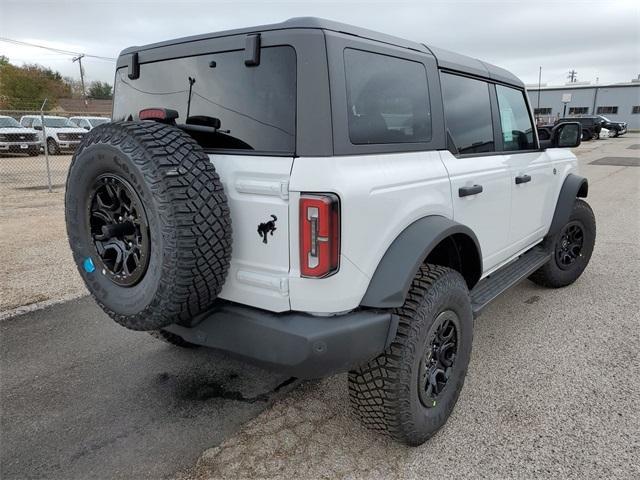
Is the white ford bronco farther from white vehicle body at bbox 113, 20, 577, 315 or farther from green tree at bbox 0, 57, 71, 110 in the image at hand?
green tree at bbox 0, 57, 71, 110

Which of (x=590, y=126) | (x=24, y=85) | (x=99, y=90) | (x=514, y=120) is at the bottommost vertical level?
(x=514, y=120)

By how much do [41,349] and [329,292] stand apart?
2673 millimetres

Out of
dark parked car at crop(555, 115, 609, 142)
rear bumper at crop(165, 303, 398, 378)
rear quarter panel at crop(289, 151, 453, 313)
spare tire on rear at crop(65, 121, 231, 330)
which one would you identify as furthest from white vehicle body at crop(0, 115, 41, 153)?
dark parked car at crop(555, 115, 609, 142)

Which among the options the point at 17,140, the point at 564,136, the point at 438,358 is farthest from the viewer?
the point at 17,140

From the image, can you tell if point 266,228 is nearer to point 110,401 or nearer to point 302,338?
point 302,338

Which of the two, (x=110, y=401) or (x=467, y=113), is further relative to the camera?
(x=467, y=113)

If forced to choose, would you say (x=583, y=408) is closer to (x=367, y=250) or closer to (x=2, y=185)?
(x=367, y=250)

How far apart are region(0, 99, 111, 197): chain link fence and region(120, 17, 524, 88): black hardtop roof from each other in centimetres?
1107

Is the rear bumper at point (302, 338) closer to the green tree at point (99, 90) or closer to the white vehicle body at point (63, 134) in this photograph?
the white vehicle body at point (63, 134)

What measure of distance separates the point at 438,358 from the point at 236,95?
5.57 ft

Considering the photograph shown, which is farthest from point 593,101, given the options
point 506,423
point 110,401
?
point 110,401

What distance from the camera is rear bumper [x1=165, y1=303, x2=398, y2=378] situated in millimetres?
1976

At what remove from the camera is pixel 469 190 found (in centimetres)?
277

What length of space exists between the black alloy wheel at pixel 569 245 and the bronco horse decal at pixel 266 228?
3.50 metres
